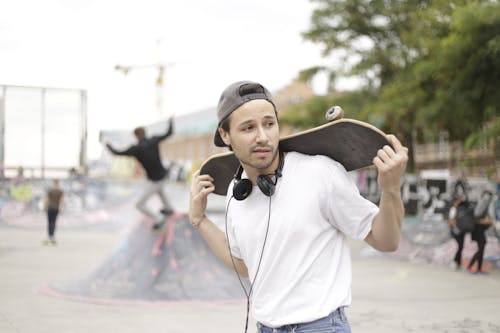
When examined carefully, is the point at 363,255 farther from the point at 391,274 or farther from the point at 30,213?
the point at 30,213

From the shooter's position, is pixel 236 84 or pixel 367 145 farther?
pixel 236 84

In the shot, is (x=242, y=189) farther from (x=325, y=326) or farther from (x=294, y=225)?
(x=325, y=326)

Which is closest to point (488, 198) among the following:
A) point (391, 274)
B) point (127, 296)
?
point (391, 274)

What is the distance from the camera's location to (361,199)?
2.04m

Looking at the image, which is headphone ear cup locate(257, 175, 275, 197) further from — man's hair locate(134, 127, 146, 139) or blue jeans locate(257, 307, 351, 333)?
man's hair locate(134, 127, 146, 139)

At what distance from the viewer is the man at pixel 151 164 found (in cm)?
869

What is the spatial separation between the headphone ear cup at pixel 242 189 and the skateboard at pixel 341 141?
0.61ft

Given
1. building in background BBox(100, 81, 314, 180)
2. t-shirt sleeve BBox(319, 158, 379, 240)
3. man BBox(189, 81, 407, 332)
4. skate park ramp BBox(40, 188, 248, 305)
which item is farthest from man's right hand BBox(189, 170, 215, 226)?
building in background BBox(100, 81, 314, 180)

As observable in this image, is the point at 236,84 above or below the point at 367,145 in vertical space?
above

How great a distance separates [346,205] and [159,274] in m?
6.86

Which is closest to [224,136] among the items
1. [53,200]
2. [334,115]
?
[334,115]

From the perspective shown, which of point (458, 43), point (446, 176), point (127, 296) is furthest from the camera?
point (446, 176)

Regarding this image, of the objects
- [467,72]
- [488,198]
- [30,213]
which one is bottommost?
[30,213]

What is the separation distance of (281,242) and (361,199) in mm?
317
